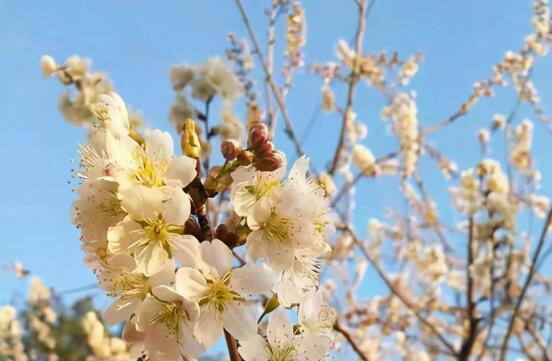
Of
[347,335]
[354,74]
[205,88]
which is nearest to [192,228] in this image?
[347,335]

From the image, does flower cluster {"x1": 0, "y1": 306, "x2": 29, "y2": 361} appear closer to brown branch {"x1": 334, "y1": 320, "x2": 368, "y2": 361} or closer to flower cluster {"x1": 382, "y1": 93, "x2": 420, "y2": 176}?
flower cluster {"x1": 382, "y1": 93, "x2": 420, "y2": 176}

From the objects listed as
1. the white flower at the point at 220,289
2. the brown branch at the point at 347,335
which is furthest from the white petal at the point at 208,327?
the brown branch at the point at 347,335

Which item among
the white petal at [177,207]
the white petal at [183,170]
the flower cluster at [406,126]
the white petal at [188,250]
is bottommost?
the white petal at [188,250]

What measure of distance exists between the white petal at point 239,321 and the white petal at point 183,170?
0.42 feet

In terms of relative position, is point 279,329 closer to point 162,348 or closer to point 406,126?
point 162,348

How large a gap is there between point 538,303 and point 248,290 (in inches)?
92.5

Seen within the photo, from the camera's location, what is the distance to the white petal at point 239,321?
56cm

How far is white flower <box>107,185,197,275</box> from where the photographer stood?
0.54 m

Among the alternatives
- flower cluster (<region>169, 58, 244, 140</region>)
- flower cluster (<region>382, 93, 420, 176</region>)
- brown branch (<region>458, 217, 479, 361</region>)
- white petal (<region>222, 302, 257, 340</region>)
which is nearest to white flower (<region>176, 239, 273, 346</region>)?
white petal (<region>222, 302, 257, 340</region>)

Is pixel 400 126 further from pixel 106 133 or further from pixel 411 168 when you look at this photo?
pixel 106 133

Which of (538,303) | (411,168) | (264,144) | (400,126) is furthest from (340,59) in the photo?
(264,144)

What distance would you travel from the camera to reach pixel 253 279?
0.57 m

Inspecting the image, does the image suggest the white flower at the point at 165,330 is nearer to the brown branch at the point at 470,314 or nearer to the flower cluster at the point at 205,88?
the flower cluster at the point at 205,88

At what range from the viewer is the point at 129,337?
1.86 ft
